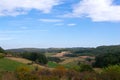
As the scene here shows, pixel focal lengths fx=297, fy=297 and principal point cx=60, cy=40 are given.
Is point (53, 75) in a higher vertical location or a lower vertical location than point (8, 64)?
lower

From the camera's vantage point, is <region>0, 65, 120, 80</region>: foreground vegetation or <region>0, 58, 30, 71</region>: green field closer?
<region>0, 65, 120, 80</region>: foreground vegetation

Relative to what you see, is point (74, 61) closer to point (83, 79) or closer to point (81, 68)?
point (81, 68)

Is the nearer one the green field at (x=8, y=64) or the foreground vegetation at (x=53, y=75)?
the foreground vegetation at (x=53, y=75)

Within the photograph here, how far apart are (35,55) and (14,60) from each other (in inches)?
682

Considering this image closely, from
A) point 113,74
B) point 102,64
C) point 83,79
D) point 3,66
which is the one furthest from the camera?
point 102,64

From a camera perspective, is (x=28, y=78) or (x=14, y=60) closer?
(x=28, y=78)

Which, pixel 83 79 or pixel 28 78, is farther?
A: pixel 83 79

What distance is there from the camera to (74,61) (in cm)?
8762

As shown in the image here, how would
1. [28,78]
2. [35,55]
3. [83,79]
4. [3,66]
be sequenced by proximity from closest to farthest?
[28,78]
[83,79]
[3,66]
[35,55]

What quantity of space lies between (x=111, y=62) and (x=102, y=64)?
2.47 meters

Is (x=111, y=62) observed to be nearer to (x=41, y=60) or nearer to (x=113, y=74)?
(x=41, y=60)

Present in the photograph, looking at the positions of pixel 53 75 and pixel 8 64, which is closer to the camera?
pixel 53 75

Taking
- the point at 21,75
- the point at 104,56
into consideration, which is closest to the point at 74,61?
the point at 104,56

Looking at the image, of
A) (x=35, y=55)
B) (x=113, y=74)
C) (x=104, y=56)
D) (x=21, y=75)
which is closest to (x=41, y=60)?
(x=35, y=55)
